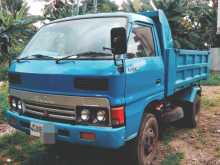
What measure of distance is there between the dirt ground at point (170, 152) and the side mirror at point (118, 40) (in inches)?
57.5

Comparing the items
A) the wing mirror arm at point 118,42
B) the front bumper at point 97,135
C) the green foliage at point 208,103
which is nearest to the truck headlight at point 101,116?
the front bumper at point 97,135

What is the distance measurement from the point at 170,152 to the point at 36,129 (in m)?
2.31

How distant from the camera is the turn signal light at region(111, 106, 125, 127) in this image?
3863 mm

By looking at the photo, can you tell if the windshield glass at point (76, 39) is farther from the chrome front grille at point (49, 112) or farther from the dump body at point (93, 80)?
the chrome front grille at point (49, 112)

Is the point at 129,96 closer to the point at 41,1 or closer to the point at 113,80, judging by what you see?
the point at 113,80

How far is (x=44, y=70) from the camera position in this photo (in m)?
4.21

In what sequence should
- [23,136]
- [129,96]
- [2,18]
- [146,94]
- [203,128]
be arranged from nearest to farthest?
[129,96], [146,94], [23,136], [203,128], [2,18]

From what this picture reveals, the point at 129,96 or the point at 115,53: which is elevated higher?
the point at 115,53

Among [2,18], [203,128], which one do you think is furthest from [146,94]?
[2,18]

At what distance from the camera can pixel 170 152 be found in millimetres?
5520

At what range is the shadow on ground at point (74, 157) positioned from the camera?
501cm

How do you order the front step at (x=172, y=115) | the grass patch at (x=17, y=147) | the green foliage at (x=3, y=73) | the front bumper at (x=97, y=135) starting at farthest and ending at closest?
the green foliage at (x=3, y=73) < the front step at (x=172, y=115) < the grass patch at (x=17, y=147) < the front bumper at (x=97, y=135)

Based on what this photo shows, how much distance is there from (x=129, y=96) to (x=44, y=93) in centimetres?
104

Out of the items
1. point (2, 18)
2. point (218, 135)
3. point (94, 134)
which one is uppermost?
point (2, 18)
